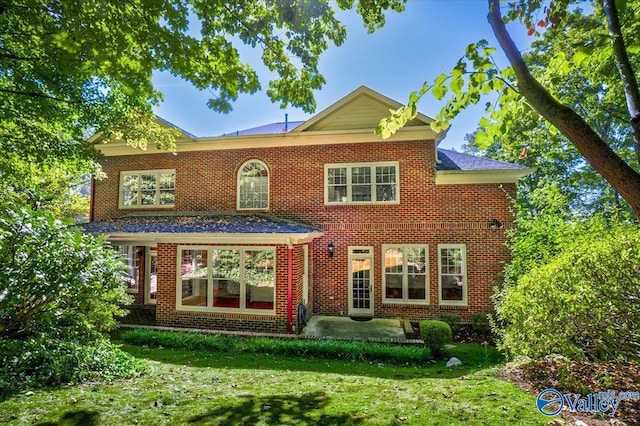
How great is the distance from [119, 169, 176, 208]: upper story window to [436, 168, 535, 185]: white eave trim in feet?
36.4

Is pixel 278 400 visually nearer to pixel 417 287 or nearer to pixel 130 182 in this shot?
pixel 417 287

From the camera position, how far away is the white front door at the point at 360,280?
11.9m

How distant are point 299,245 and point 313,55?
6.56 meters

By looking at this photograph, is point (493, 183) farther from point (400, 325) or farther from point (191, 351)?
point (191, 351)

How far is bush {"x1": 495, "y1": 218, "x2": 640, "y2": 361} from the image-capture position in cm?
461

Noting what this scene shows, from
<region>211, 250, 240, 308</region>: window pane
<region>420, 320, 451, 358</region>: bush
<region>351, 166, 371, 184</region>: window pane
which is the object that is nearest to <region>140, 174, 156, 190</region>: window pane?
<region>211, 250, 240, 308</region>: window pane

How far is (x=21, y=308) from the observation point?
445 centimetres

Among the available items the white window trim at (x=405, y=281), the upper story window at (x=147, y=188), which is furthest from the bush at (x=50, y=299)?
the upper story window at (x=147, y=188)

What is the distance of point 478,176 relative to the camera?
11469 millimetres

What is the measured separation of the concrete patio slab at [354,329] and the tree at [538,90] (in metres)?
7.51

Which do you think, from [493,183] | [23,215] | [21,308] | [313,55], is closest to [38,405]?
[21,308]

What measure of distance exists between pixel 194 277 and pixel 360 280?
596 cm

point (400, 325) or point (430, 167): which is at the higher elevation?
point (430, 167)

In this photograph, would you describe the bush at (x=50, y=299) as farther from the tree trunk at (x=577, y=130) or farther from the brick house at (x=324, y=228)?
the tree trunk at (x=577, y=130)
